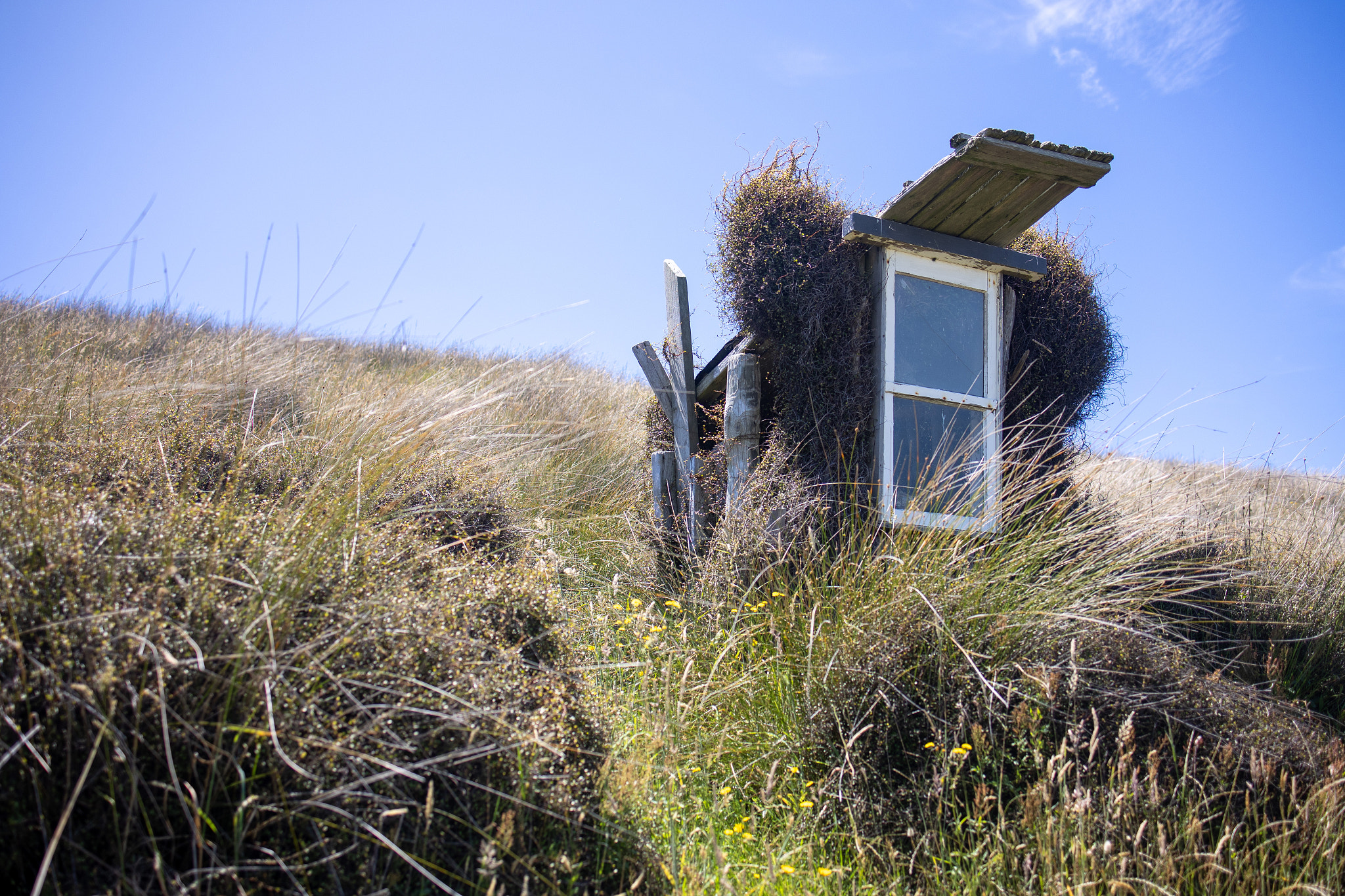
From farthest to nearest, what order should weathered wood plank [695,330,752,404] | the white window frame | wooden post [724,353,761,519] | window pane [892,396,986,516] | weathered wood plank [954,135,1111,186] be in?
1. weathered wood plank [695,330,752,404]
2. wooden post [724,353,761,519]
3. the white window frame
4. window pane [892,396,986,516]
5. weathered wood plank [954,135,1111,186]

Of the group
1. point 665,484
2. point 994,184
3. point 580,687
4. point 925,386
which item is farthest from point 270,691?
point 994,184

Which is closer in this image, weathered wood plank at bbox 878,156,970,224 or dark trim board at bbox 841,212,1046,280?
weathered wood plank at bbox 878,156,970,224

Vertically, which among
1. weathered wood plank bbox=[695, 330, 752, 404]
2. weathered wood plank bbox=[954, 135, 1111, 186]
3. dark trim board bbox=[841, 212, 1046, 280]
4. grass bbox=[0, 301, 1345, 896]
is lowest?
grass bbox=[0, 301, 1345, 896]

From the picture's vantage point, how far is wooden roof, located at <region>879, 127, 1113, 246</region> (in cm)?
416

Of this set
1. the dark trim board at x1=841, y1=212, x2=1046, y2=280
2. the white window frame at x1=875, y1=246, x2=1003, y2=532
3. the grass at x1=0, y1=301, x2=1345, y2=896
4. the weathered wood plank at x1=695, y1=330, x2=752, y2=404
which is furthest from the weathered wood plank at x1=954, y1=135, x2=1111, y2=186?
the grass at x1=0, y1=301, x2=1345, y2=896

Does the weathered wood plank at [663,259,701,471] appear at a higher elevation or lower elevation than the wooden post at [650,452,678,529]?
higher

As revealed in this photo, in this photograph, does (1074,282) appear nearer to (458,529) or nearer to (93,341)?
(458,529)

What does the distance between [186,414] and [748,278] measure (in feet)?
10.3

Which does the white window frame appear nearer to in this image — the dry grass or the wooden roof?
the wooden roof

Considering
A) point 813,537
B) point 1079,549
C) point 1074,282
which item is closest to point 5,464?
point 813,537

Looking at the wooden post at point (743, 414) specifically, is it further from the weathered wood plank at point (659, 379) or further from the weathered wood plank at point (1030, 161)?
the weathered wood plank at point (1030, 161)

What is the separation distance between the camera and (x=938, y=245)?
465 cm

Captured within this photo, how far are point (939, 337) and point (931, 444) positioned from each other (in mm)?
686

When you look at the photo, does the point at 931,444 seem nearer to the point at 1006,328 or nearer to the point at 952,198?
the point at 1006,328
